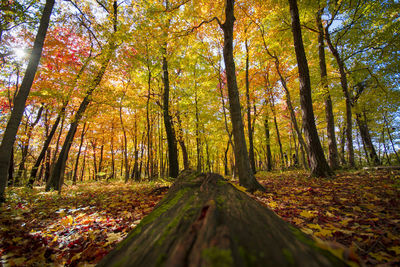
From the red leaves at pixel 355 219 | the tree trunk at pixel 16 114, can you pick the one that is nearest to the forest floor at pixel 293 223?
the red leaves at pixel 355 219

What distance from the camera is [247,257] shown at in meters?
0.67

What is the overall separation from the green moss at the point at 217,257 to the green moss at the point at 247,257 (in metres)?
0.07

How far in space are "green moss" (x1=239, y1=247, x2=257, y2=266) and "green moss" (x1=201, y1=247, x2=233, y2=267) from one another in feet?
0.22

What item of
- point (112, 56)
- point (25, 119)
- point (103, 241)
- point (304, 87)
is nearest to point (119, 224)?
point (103, 241)

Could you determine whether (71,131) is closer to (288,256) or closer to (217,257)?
(217,257)

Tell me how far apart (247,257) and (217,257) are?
13 centimetres

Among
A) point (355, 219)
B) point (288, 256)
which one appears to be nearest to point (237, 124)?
point (355, 219)

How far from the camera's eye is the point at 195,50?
9.25 meters

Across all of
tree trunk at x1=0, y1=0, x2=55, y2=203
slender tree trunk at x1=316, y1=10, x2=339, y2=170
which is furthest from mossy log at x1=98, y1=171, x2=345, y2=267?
slender tree trunk at x1=316, y1=10, x2=339, y2=170

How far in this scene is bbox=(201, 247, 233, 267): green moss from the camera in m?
0.61

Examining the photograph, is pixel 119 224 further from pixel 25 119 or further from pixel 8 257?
pixel 25 119

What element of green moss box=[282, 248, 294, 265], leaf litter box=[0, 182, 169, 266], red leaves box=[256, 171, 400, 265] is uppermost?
green moss box=[282, 248, 294, 265]

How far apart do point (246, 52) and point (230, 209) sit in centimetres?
1156

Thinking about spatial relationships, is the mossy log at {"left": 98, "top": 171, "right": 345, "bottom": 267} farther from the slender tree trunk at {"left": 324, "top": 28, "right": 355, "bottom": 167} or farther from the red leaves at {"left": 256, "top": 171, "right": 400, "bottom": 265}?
the slender tree trunk at {"left": 324, "top": 28, "right": 355, "bottom": 167}
